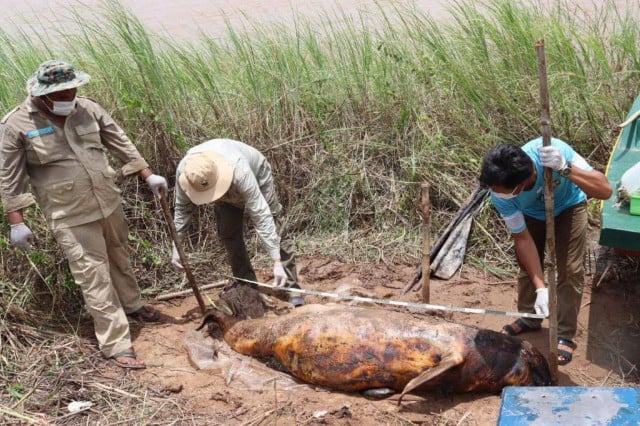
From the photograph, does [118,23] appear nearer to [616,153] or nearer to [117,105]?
[117,105]

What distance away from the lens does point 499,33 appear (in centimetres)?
653

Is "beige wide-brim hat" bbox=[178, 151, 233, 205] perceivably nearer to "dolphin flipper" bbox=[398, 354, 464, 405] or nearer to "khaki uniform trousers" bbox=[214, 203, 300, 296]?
"khaki uniform trousers" bbox=[214, 203, 300, 296]

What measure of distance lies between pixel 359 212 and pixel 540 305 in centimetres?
260

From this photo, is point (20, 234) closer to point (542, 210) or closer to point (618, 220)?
point (542, 210)

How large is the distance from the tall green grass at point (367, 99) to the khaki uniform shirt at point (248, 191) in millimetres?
966

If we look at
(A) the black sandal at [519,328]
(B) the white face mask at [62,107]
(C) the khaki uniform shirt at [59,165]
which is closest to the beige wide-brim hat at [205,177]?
(C) the khaki uniform shirt at [59,165]

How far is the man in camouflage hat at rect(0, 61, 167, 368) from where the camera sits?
176 inches

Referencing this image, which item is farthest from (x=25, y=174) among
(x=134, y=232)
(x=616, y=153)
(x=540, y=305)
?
(x=616, y=153)

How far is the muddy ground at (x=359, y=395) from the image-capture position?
409 cm

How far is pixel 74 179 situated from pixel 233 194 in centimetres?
107

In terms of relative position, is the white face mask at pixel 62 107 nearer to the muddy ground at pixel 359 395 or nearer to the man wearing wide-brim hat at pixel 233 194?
the man wearing wide-brim hat at pixel 233 194

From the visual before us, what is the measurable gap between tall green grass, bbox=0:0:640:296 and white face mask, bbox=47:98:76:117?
1.44 metres

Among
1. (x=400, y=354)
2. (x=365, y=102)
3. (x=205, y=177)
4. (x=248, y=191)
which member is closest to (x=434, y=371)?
(x=400, y=354)

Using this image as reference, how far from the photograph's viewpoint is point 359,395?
431cm
